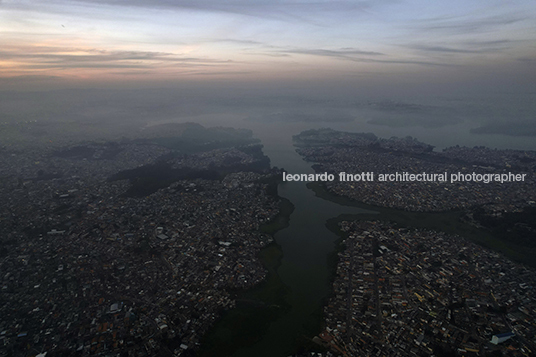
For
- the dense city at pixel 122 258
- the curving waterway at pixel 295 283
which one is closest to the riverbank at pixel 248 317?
the curving waterway at pixel 295 283

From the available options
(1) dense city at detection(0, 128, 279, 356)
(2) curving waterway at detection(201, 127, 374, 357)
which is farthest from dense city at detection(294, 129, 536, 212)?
(1) dense city at detection(0, 128, 279, 356)

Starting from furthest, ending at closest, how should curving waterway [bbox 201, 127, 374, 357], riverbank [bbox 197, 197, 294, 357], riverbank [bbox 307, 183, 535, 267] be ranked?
riverbank [bbox 307, 183, 535, 267]
curving waterway [bbox 201, 127, 374, 357]
riverbank [bbox 197, 197, 294, 357]

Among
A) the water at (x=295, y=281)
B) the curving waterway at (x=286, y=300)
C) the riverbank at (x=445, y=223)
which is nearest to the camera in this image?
the curving waterway at (x=286, y=300)

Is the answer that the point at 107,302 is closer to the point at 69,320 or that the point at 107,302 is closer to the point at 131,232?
the point at 69,320

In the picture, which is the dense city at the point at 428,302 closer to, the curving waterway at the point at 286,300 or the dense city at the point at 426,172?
the curving waterway at the point at 286,300

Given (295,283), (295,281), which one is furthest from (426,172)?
(295,283)

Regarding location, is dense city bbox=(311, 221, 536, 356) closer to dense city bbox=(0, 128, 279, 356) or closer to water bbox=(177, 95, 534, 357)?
water bbox=(177, 95, 534, 357)

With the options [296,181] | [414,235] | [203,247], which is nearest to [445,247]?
[414,235]

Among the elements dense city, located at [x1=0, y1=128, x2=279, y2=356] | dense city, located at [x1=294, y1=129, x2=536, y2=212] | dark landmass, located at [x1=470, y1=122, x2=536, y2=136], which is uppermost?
dark landmass, located at [x1=470, y1=122, x2=536, y2=136]

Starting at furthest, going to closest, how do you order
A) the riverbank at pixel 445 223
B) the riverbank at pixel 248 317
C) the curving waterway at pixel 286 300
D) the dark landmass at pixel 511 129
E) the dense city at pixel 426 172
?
the dark landmass at pixel 511 129 < the dense city at pixel 426 172 < the riverbank at pixel 445 223 < the curving waterway at pixel 286 300 < the riverbank at pixel 248 317

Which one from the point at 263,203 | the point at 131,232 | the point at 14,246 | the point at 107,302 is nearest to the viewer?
the point at 107,302

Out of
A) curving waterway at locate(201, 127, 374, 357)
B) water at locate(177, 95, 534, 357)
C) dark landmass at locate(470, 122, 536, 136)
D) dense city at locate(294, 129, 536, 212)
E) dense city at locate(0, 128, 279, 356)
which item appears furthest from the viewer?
dark landmass at locate(470, 122, 536, 136)
